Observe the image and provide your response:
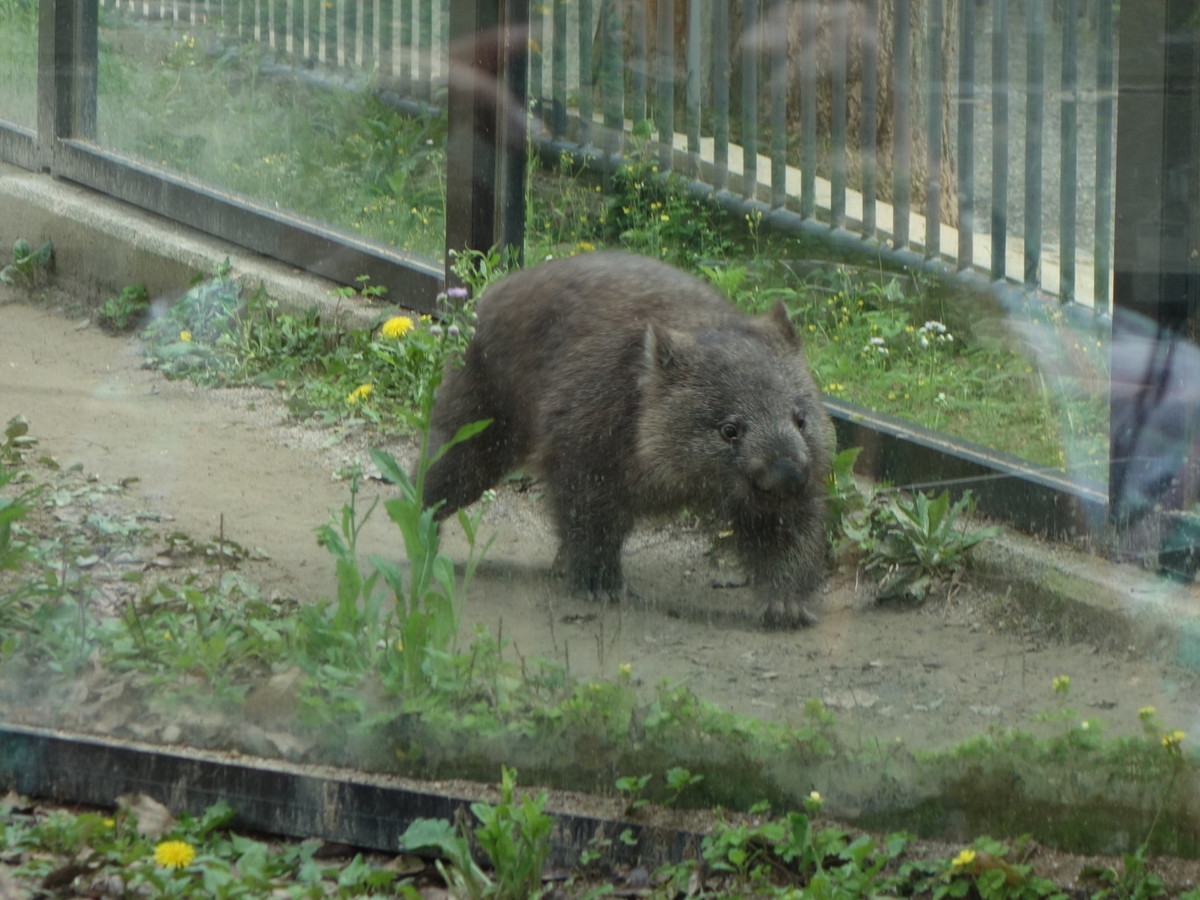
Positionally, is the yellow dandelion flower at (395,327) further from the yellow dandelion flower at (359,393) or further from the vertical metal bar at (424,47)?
the vertical metal bar at (424,47)

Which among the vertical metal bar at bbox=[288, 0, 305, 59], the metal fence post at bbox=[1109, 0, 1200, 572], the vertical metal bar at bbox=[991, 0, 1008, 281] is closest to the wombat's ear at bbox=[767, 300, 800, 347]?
the vertical metal bar at bbox=[991, 0, 1008, 281]

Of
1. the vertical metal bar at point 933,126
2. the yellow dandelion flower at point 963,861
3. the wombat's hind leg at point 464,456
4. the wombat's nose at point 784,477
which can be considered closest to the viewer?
the yellow dandelion flower at point 963,861

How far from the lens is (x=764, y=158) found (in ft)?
11.1

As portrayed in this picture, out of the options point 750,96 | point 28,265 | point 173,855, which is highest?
point 750,96

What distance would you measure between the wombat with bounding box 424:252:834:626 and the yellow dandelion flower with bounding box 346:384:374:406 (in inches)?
7.1

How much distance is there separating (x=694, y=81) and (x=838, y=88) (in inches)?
11.0

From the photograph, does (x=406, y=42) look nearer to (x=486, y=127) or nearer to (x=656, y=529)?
(x=486, y=127)

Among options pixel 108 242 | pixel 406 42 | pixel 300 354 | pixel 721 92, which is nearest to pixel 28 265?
pixel 108 242

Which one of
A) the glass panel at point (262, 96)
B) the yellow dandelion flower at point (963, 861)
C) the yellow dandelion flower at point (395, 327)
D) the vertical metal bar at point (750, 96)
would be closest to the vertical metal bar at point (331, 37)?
the glass panel at point (262, 96)

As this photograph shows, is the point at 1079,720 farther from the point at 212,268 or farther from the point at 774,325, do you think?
the point at 212,268

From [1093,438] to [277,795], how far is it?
1825mm

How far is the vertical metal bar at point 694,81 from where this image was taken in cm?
338

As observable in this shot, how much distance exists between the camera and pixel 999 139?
11.1ft

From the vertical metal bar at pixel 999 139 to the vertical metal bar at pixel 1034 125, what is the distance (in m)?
0.04
